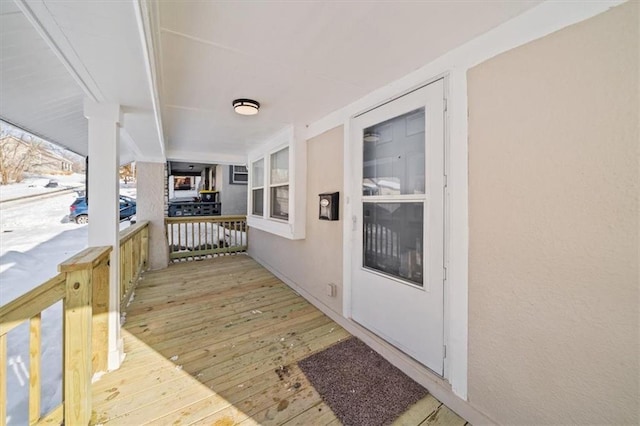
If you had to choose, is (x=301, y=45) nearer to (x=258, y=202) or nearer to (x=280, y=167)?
(x=280, y=167)

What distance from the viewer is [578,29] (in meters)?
1.09

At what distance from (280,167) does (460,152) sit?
2765 mm

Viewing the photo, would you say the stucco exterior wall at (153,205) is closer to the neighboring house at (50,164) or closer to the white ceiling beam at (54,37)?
the neighboring house at (50,164)

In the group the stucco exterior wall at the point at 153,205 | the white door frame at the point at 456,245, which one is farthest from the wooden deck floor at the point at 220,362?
the stucco exterior wall at the point at 153,205

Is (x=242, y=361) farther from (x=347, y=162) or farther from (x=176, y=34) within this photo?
(x=176, y=34)

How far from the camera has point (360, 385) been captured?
1.77m

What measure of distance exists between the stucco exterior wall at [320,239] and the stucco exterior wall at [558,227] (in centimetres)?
140

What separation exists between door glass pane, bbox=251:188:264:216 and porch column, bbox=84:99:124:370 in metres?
2.69

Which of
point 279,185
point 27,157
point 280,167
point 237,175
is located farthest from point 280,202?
point 237,175

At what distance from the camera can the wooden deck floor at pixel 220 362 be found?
5.01 feet

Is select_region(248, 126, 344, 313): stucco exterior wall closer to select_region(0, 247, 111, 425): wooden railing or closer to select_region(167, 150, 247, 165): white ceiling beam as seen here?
select_region(0, 247, 111, 425): wooden railing

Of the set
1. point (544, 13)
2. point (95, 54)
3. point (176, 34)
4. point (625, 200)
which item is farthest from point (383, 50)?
point (95, 54)

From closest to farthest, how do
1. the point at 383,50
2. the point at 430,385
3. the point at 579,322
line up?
the point at 579,322, the point at 383,50, the point at 430,385

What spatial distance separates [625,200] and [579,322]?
1.80ft
